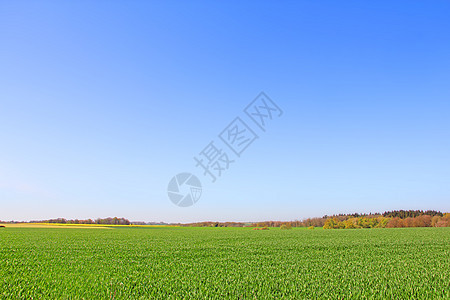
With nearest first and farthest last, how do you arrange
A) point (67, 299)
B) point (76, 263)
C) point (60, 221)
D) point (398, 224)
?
point (67, 299) → point (76, 263) → point (398, 224) → point (60, 221)

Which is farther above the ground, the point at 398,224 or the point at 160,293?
the point at 160,293

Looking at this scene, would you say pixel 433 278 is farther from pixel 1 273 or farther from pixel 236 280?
pixel 1 273

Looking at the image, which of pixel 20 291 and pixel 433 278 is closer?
pixel 20 291

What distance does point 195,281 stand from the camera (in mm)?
7906

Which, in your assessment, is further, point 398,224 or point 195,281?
point 398,224

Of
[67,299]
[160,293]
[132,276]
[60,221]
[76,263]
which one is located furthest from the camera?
[60,221]

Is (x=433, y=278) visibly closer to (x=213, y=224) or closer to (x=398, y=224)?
(x=398, y=224)

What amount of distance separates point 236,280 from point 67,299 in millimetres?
4423

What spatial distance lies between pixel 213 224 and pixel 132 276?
338 ft

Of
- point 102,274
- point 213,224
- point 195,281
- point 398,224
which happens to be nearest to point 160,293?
point 195,281

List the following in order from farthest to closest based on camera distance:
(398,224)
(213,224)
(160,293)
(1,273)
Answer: (213,224) → (398,224) → (1,273) → (160,293)

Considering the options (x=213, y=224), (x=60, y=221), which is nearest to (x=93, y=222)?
(x=60, y=221)

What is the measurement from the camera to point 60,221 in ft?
323

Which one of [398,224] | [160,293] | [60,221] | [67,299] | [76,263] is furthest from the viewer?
[60,221]
